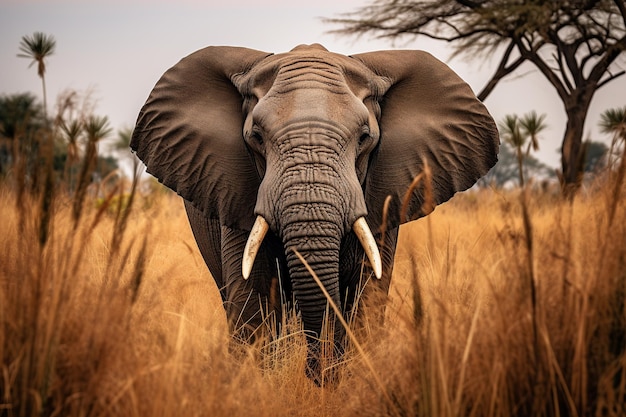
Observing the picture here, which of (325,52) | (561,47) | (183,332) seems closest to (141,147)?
(325,52)

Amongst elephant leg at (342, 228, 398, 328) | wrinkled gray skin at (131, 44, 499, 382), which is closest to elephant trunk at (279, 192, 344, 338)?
wrinkled gray skin at (131, 44, 499, 382)

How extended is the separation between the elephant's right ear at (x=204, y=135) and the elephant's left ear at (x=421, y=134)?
0.69 meters

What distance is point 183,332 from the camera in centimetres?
321

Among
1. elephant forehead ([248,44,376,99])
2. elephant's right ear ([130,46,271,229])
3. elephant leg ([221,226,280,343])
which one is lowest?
elephant leg ([221,226,280,343])

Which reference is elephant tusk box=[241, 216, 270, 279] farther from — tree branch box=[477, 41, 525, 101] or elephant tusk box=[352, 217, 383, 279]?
tree branch box=[477, 41, 525, 101]

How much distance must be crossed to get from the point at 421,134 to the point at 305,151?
42.0 inches

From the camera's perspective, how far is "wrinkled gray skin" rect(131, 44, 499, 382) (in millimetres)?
4621

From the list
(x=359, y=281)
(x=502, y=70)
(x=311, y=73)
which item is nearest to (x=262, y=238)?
(x=359, y=281)

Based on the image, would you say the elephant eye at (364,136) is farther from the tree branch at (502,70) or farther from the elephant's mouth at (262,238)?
the tree branch at (502,70)

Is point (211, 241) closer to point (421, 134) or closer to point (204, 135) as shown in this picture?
point (204, 135)

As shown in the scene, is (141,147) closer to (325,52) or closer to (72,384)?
(325,52)

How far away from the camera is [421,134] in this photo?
17.8 ft

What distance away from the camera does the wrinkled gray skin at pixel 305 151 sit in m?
4.62

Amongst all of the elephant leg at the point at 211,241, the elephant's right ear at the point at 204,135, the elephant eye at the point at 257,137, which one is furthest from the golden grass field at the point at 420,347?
the elephant leg at the point at 211,241
